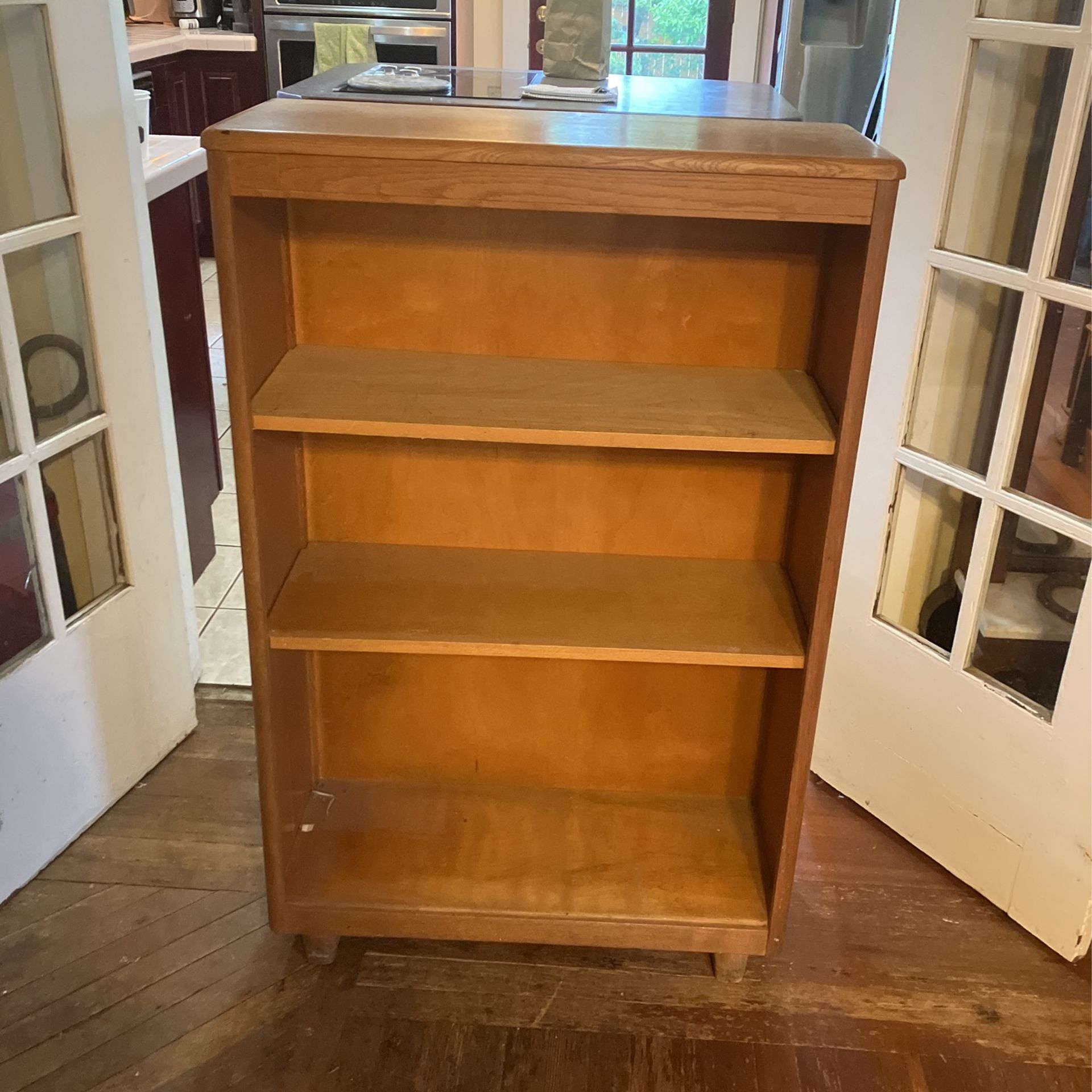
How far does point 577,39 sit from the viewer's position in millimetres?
1567

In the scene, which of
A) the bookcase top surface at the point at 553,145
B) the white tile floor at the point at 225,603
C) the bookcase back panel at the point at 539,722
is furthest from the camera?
the white tile floor at the point at 225,603

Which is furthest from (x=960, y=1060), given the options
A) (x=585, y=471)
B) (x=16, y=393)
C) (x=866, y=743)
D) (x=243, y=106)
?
(x=243, y=106)

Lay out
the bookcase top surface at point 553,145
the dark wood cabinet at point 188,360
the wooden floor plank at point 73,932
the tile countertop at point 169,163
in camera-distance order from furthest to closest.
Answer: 1. the dark wood cabinet at point 188,360
2. the tile countertop at point 169,163
3. the wooden floor plank at point 73,932
4. the bookcase top surface at point 553,145

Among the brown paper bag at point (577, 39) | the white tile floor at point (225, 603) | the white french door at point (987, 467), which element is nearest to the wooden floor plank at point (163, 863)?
the white tile floor at point (225, 603)

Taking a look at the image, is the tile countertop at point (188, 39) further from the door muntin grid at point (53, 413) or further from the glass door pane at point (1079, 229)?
the glass door pane at point (1079, 229)

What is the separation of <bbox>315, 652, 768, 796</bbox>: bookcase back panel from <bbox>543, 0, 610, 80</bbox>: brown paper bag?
0.92 m

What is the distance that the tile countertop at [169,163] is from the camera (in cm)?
199

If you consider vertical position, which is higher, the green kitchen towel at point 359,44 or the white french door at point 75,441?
the green kitchen towel at point 359,44

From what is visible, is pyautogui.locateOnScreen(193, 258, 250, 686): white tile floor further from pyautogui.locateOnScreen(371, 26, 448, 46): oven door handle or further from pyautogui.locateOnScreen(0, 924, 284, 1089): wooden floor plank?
pyautogui.locateOnScreen(371, 26, 448, 46): oven door handle

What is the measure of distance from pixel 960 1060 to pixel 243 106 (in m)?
5.07

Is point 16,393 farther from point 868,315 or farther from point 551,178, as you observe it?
point 868,315

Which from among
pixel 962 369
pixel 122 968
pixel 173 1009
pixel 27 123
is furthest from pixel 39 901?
pixel 962 369

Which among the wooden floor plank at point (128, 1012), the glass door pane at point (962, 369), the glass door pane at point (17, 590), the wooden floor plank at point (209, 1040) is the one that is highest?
the glass door pane at point (962, 369)

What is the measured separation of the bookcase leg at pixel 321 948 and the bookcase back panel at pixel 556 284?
0.90 metres
